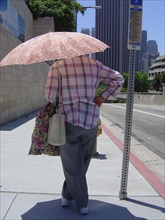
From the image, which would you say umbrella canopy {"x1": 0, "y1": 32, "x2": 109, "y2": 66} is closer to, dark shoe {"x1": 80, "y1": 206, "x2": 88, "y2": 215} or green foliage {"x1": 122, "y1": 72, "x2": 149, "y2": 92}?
dark shoe {"x1": 80, "y1": 206, "x2": 88, "y2": 215}

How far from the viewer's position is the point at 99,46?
442 cm

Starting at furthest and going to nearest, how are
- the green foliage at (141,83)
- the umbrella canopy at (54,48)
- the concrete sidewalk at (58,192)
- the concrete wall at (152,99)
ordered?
1. the green foliage at (141,83)
2. the concrete wall at (152,99)
3. the concrete sidewalk at (58,192)
4. the umbrella canopy at (54,48)

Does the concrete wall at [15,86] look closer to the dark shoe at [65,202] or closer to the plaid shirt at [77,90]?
the dark shoe at [65,202]

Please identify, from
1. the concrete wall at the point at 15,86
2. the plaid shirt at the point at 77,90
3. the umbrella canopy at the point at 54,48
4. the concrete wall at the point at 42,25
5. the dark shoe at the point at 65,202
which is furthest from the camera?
the concrete wall at the point at 42,25

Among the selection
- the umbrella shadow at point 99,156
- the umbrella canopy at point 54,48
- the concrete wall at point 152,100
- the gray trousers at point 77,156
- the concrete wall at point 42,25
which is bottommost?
the concrete wall at point 152,100

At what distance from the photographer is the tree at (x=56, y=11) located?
132 feet

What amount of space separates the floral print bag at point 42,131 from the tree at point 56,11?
36.6m

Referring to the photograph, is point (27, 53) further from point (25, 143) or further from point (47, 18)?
point (47, 18)

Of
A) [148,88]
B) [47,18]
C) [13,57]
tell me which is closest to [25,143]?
[13,57]

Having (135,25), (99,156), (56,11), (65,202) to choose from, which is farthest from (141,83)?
(65,202)

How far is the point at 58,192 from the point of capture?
5.41m

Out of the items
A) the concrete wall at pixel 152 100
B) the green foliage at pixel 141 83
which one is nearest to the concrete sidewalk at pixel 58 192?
the concrete wall at pixel 152 100

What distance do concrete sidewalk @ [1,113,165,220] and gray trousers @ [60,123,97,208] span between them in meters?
0.33

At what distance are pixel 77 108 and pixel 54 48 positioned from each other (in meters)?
0.66
